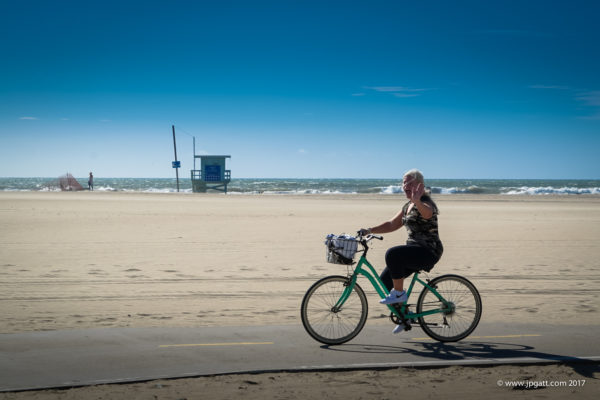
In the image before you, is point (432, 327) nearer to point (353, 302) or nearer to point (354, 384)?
point (353, 302)

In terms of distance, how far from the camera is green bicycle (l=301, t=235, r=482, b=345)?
198 inches

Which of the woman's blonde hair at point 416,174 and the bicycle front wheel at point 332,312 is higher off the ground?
the woman's blonde hair at point 416,174

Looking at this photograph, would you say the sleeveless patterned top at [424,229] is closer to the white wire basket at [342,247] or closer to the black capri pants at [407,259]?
the black capri pants at [407,259]

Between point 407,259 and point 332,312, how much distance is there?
2.99 ft

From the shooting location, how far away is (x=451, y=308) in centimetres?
521

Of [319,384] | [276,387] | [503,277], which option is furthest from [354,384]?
[503,277]

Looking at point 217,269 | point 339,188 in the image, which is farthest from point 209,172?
point 217,269

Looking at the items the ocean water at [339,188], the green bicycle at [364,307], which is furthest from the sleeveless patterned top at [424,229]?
the ocean water at [339,188]

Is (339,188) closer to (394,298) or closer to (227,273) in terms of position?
(227,273)

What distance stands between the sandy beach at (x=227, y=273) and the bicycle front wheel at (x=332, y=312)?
2.40ft

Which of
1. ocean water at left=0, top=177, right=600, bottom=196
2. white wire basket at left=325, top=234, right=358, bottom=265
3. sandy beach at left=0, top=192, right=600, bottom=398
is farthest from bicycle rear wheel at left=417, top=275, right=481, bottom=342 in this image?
ocean water at left=0, top=177, right=600, bottom=196

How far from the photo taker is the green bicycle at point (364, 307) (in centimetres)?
502

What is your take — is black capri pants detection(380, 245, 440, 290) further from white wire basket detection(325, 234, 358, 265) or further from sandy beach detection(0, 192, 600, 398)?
sandy beach detection(0, 192, 600, 398)

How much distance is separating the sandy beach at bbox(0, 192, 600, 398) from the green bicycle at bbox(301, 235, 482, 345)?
2.10 ft
